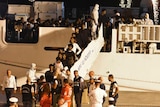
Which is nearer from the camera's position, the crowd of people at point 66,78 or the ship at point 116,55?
the crowd of people at point 66,78

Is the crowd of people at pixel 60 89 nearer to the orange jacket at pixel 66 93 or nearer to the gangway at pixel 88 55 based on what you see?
the orange jacket at pixel 66 93

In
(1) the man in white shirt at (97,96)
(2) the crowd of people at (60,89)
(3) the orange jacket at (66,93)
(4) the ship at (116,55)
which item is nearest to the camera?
(2) the crowd of people at (60,89)

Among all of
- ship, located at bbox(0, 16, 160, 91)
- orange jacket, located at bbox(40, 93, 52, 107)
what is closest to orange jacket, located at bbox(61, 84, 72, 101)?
orange jacket, located at bbox(40, 93, 52, 107)

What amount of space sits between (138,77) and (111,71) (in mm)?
1078

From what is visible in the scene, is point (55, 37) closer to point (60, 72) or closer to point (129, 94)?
point (129, 94)

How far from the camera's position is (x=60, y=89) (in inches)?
691

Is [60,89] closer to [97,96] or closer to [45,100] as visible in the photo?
[97,96]

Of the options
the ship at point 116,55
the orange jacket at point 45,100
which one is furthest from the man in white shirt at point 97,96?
the ship at point 116,55

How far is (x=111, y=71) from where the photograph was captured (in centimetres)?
2488

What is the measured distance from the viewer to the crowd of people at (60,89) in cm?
1608

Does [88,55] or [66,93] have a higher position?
[88,55]

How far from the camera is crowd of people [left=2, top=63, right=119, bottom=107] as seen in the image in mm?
16075

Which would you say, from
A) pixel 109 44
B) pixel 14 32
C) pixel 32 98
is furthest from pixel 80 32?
pixel 32 98

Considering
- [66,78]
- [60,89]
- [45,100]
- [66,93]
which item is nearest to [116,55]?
[66,78]
